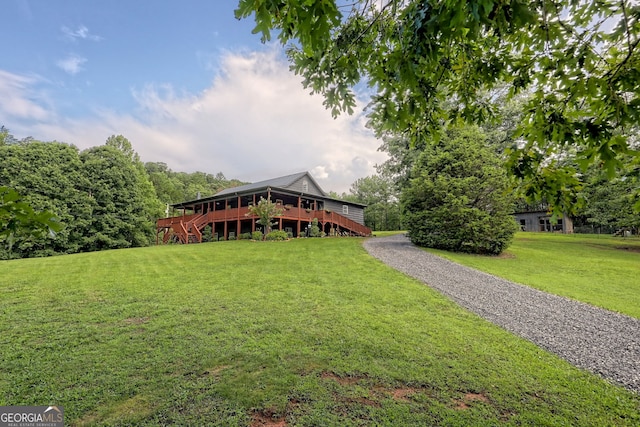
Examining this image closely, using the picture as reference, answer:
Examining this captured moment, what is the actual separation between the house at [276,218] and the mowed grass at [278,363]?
1332cm

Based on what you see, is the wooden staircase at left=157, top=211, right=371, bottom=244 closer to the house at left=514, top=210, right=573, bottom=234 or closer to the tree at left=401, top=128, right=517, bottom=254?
the tree at left=401, top=128, right=517, bottom=254

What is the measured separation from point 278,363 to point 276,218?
17.7 metres

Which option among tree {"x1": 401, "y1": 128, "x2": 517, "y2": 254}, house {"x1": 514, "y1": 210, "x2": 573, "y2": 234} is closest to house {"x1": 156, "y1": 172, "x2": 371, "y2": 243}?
tree {"x1": 401, "y1": 128, "x2": 517, "y2": 254}

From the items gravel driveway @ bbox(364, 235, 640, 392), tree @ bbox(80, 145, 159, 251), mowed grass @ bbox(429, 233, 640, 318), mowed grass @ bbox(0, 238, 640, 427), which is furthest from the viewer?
tree @ bbox(80, 145, 159, 251)

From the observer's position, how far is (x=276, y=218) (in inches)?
824

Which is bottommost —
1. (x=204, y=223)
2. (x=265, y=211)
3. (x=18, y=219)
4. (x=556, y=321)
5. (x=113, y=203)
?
(x=556, y=321)

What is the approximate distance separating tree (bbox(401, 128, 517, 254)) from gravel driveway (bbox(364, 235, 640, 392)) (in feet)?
14.8

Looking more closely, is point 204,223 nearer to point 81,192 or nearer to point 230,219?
point 230,219

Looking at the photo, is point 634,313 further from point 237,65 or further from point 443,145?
point 237,65

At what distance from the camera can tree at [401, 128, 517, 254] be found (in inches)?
527

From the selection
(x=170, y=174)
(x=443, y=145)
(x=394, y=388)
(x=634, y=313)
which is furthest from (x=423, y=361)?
(x=170, y=174)

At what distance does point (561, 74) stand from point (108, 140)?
4194cm

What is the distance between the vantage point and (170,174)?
189 feet

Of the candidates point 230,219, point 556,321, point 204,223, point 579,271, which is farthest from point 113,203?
point 579,271
